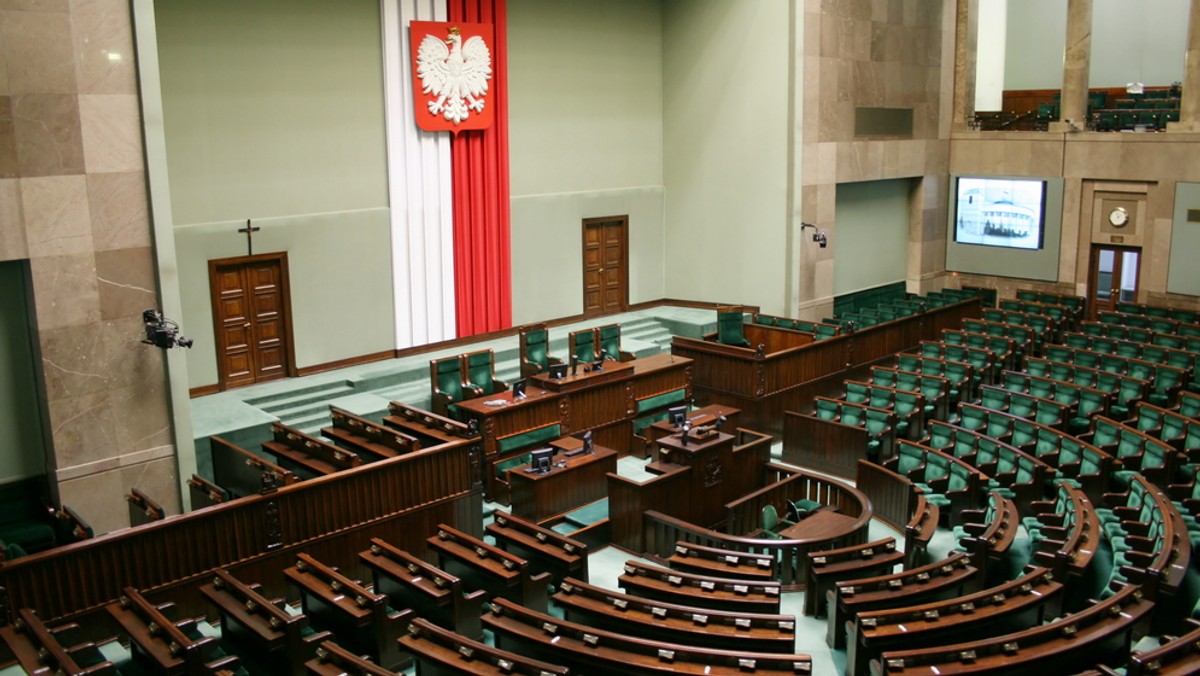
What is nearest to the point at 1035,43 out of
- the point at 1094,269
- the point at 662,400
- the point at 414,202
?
the point at 1094,269

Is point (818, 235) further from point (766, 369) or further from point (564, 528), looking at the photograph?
point (564, 528)

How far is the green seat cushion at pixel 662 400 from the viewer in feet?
36.2

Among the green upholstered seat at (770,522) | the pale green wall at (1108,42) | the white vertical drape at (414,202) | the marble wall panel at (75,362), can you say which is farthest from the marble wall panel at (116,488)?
the pale green wall at (1108,42)

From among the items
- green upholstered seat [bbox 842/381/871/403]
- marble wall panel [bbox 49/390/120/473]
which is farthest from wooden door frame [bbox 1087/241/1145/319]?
marble wall panel [bbox 49/390/120/473]

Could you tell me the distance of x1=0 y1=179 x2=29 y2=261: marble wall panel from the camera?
25.3 ft

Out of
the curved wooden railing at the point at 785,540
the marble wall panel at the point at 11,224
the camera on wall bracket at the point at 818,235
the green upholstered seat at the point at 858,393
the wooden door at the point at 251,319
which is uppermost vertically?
the marble wall panel at the point at 11,224

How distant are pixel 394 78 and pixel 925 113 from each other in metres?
9.16

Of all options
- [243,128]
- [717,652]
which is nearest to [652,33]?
[243,128]

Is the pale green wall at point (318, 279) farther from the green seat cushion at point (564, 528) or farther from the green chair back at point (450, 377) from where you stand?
the green seat cushion at point (564, 528)

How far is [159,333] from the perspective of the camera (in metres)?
8.37

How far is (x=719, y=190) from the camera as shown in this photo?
15.5 meters

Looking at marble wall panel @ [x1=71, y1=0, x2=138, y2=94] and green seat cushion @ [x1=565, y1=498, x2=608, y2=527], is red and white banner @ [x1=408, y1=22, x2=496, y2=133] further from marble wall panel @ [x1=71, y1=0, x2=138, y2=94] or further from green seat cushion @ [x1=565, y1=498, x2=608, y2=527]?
green seat cushion @ [x1=565, y1=498, x2=608, y2=527]

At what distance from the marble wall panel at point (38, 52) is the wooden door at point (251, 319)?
3304 millimetres

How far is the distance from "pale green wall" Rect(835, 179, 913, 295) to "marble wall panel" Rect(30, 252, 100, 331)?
10.7m
